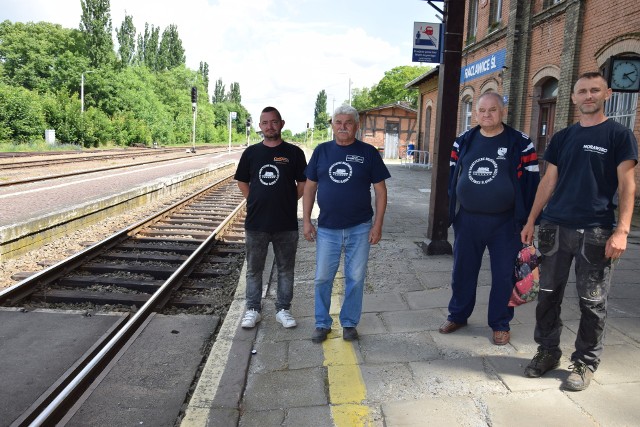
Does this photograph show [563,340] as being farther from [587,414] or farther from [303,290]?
[303,290]

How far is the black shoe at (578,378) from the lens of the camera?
3.01 m

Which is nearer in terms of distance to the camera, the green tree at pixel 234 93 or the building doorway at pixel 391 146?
the building doorway at pixel 391 146

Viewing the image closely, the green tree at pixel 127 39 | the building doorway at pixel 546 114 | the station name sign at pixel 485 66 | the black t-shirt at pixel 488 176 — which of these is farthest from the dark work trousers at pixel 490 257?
the green tree at pixel 127 39

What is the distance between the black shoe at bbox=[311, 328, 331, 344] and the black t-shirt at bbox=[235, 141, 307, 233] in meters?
0.90

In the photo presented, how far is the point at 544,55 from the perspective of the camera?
1353 centimetres

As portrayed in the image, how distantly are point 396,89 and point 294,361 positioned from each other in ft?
246

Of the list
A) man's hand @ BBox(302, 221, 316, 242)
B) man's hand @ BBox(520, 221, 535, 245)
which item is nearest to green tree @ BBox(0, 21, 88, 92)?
man's hand @ BBox(302, 221, 316, 242)

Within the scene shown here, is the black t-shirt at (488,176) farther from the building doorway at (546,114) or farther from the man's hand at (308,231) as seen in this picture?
the building doorway at (546,114)

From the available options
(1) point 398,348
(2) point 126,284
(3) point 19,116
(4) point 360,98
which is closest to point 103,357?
(2) point 126,284

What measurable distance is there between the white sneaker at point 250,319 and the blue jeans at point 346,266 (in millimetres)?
611

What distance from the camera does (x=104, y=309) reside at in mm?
5066

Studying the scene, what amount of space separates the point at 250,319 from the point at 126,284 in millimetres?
2093

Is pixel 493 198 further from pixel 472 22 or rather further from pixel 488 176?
pixel 472 22

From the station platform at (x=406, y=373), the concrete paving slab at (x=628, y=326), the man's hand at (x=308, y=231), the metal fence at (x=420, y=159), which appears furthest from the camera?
the metal fence at (x=420, y=159)
